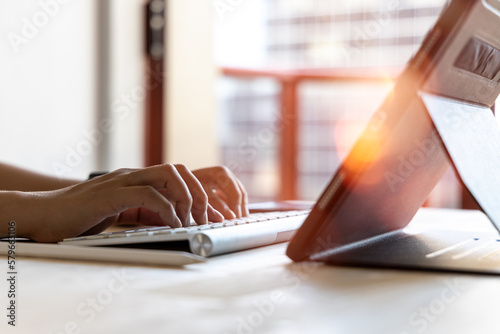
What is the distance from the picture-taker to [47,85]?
8.71 feet

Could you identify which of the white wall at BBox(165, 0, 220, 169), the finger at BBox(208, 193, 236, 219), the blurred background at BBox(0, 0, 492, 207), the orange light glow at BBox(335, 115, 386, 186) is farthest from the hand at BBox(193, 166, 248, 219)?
the white wall at BBox(165, 0, 220, 169)

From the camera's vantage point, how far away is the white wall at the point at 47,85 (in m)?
2.44

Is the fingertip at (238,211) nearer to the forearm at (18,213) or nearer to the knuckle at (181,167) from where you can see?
the knuckle at (181,167)

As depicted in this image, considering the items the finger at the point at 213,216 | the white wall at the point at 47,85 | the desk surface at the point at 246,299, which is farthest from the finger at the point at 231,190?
the white wall at the point at 47,85

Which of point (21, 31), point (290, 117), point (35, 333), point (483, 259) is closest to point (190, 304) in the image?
point (35, 333)

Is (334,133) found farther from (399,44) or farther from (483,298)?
→ (399,44)

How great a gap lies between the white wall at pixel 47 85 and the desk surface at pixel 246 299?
2.03 meters

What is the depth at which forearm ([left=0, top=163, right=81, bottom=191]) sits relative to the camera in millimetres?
1119

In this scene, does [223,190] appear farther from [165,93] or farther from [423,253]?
[165,93]

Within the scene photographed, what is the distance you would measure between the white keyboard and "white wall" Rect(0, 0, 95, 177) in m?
1.92

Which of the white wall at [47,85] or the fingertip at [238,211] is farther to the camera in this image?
the white wall at [47,85]

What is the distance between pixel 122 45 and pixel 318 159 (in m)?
1.77

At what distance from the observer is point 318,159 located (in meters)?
4.29

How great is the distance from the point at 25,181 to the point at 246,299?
2.68 feet
